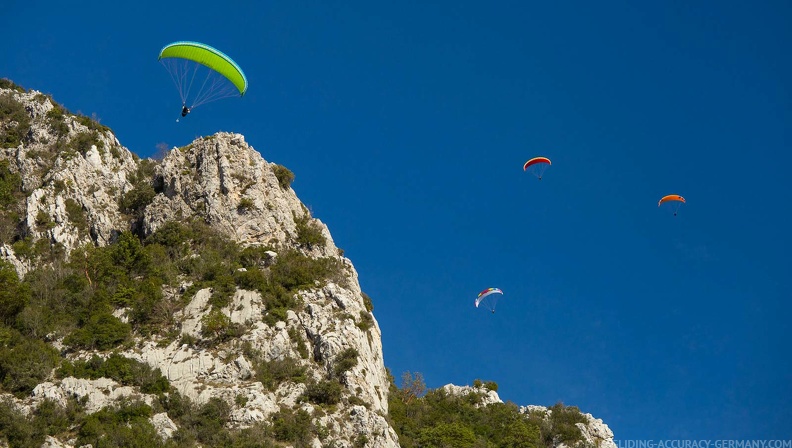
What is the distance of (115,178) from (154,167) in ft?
16.8

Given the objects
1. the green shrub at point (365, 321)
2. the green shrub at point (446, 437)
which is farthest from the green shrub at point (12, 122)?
the green shrub at point (446, 437)

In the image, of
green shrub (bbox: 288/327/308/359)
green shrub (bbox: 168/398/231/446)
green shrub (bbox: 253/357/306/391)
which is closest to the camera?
green shrub (bbox: 168/398/231/446)

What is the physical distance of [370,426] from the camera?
57125 millimetres

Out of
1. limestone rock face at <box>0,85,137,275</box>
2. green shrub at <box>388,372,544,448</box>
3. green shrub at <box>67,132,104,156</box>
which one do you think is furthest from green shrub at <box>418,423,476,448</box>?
green shrub at <box>67,132,104,156</box>

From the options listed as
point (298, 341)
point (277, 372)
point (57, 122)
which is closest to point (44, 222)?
point (57, 122)

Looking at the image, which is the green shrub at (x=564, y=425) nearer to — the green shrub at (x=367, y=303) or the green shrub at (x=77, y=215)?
the green shrub at (x=367, y=303)

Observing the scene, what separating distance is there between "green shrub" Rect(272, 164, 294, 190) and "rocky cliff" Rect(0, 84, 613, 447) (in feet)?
0.43

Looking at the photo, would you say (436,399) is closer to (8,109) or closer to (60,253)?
(60,253)

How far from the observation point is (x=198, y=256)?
67.1 metres

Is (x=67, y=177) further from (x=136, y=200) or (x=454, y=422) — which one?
(x=454, y=422)

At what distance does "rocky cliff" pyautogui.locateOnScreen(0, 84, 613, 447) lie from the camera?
5656 centimetres

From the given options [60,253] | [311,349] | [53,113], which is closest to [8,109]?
[53,113]

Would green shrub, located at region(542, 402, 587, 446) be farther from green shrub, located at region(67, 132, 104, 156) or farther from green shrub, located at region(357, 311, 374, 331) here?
green shrub, located at region(67, 132, 104, 156)

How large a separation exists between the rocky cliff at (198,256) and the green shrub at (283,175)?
13 centimetres
